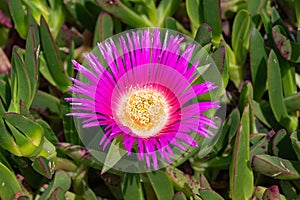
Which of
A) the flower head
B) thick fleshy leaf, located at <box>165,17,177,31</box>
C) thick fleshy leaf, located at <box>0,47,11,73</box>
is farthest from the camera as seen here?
thick fleshy leaf, located at <box>0,47,11,73</box>

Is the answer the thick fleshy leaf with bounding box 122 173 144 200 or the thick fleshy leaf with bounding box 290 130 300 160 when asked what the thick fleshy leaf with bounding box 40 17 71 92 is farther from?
the thick fleshy leaf with bounding box 290 130 300 160

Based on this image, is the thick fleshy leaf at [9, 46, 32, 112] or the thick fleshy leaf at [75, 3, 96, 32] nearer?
the thick fleshy leaf at [9, 46, 32, 112]

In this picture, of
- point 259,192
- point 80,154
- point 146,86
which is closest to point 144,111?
point 146,86

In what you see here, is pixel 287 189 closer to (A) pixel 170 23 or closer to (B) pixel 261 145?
(B) pixel 261 145

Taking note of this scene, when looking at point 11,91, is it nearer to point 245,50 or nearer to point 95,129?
point 95,129

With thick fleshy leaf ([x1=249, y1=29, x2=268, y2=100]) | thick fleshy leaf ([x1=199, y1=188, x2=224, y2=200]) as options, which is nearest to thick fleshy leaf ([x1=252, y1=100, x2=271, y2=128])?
thick fleshy leaf ([x1=249, y1=29, x2=268, y2=100])

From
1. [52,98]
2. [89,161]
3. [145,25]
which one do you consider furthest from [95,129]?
[145,25]
